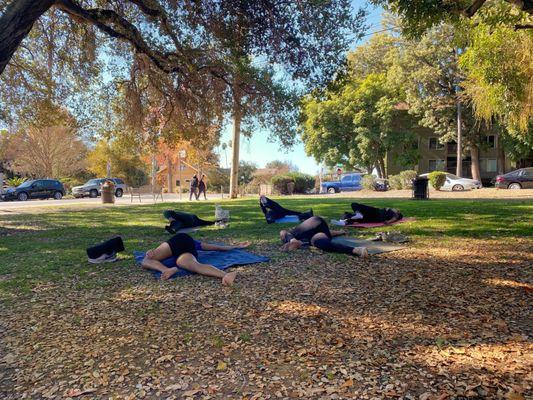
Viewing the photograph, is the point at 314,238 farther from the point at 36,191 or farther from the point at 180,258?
the point at 36,191

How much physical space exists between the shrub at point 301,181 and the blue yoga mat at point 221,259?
1106 inches

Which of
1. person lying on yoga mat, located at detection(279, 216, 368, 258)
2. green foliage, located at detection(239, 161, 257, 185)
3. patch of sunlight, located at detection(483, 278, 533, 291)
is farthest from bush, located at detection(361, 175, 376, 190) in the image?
green foliage, located at detection(239, 161, 257, 185)

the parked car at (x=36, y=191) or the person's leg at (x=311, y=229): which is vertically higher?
the parked car at (x=36, y=191)

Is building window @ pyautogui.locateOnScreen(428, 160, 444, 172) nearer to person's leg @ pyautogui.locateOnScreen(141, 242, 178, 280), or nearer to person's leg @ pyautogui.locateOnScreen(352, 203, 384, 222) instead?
person's leg @ pyautogui.locateOnScreen(352, 203, 384, 222)

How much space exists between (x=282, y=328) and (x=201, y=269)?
1830 mm

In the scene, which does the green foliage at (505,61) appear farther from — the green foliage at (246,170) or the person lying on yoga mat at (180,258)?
the green foliage at (246,170)

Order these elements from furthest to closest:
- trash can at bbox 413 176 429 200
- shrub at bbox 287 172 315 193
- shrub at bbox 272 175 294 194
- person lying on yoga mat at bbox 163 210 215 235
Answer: shrub at bbox 287 172 315 193
shrub at bbox 272 175 294 194
trash can at bbox 413 176 429 200
person lying on yoga mat at bbox 163 210 215 235

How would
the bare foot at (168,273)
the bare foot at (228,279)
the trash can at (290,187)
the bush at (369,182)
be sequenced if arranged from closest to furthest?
the bare foot at (228,279) < the bare foot at (168,273) < the bush at (369,182) < the trash can at (290,187)

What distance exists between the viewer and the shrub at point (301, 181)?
34281 mm

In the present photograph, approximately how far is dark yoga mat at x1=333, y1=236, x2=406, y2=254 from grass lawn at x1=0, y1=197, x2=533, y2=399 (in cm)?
31

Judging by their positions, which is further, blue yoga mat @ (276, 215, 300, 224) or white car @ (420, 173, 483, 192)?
white car @ (420, 173, 483, 192)

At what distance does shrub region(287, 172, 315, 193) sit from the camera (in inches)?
1350

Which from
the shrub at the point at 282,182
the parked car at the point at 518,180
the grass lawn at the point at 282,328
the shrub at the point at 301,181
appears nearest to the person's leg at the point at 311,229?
the grass lawn at the point at 282,328

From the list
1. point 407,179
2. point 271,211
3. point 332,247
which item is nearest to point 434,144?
point 407,179
